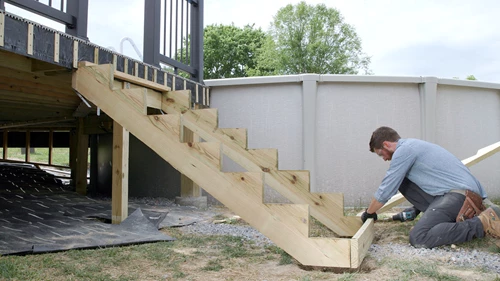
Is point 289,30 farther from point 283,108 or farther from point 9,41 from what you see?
point 9,41

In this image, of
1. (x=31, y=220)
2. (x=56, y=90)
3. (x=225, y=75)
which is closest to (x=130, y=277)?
(x=31, y=220)

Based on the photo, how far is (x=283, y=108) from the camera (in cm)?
745

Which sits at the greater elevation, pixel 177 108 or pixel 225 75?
pixel 225 75

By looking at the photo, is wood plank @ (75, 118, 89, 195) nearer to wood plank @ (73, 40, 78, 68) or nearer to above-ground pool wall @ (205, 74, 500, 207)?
above-ground pool wall @ (205, 74, 500, 207)

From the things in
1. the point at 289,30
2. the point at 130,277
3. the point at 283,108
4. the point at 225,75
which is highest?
the point at 289,30

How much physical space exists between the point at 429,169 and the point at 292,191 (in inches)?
52.6

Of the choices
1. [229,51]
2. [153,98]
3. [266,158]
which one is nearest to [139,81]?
[153,98]

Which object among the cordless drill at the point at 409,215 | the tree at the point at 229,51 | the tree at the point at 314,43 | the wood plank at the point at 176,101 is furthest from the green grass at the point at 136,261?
the tree at the point at 229,51

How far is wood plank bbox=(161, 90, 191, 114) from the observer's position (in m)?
4.79

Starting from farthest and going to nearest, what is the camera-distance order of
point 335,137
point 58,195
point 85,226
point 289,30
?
point 289,30
point 58,195
point 335,137
point 85,226

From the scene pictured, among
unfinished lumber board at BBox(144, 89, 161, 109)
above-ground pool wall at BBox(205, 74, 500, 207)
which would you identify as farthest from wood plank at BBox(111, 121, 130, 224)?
above-ground pool wall at BBox(205, 74, 500, 207)

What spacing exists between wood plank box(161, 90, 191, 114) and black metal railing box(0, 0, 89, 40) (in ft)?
3.81

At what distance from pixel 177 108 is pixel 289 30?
1153 inches

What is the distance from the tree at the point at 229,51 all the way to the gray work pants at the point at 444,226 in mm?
29068
